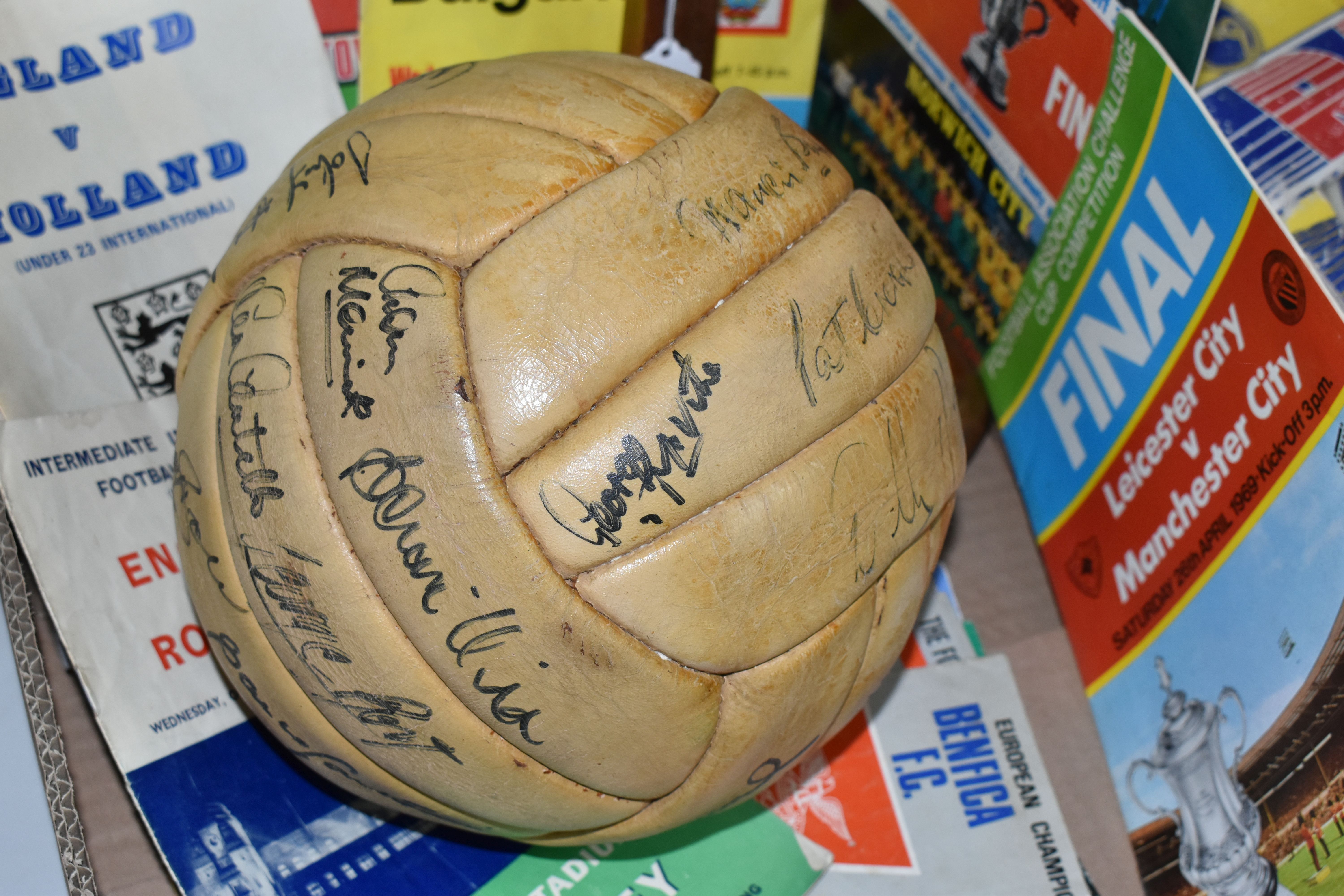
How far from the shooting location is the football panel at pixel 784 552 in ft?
2.36

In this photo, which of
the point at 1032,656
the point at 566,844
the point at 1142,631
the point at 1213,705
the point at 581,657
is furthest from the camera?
the point at 1032,656

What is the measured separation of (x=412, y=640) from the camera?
737mm

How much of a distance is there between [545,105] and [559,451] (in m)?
0.28

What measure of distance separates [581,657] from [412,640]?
0.38 feet

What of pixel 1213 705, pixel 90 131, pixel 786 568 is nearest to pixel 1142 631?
pixel 1213 705

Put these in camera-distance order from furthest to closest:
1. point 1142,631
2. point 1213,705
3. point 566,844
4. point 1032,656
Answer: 1. point 1032,656
2. point 1142,631
3. point 1213,705
4. point 566,844

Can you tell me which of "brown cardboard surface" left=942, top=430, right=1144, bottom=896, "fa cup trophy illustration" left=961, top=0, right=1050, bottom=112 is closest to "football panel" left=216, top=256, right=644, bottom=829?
"brown cardboard surface" left=942, top=430, right=1144, bottom=896

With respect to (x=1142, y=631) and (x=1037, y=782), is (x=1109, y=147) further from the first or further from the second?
(x=1037, y=782)

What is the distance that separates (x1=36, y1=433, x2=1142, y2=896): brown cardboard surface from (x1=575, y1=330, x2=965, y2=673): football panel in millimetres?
545
